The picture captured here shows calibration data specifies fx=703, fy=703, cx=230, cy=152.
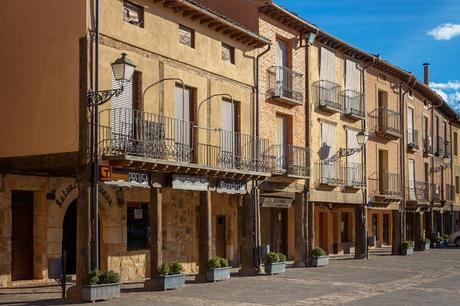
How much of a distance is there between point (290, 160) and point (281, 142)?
0.73 meters

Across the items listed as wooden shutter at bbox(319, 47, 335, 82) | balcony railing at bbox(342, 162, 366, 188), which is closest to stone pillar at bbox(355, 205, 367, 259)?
balcony railing at bbox(342, 162, 366, 188)

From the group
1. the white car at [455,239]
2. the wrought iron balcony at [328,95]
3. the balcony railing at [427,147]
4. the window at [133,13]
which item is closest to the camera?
the window at [133,13]

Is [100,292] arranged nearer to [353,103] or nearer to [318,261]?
[318,261]

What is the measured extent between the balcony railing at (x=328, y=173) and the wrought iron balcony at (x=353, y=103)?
7.88 feet

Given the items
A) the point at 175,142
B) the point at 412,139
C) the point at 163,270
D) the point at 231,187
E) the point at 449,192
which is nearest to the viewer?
the point at 163,270

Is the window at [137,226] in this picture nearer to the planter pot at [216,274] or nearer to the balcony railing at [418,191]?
the planter pot at [216,274]

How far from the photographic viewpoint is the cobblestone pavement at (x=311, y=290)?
15.1m

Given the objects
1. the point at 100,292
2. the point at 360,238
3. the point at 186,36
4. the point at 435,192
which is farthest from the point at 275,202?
the point at 435,192

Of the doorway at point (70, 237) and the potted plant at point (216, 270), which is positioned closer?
the doorway at point (70, 237)

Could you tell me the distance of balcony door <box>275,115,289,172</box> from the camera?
23.3m

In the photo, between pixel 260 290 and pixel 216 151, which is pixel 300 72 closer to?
pixel 216 151

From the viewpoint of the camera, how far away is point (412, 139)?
36625 mm

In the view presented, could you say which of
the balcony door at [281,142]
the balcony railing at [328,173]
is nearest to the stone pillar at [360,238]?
the balcony railing at [328,173]

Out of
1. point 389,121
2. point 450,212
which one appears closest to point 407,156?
point 389,121
